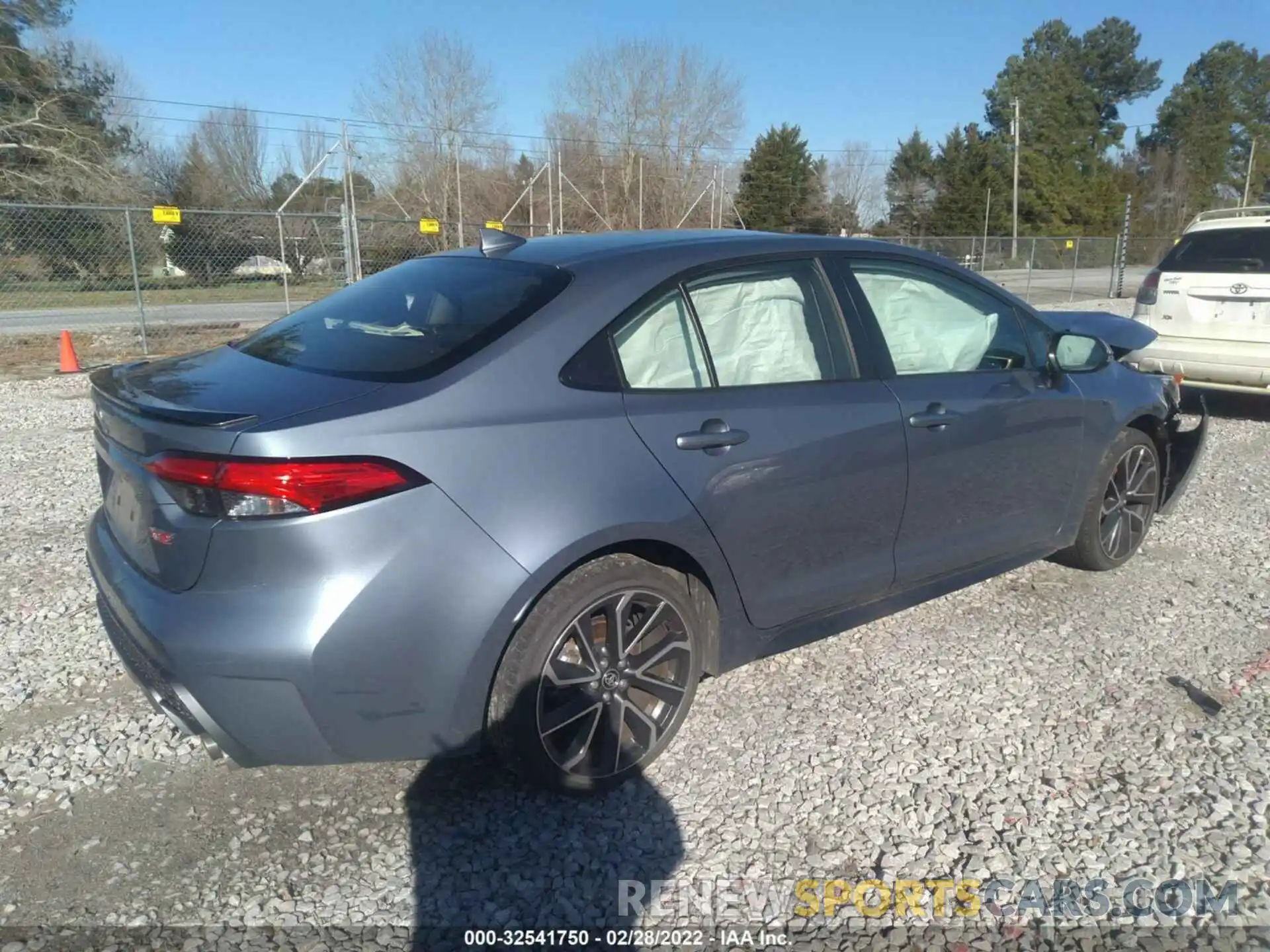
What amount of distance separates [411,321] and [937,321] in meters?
2.16

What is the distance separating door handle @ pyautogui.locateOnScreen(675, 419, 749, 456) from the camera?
282cm

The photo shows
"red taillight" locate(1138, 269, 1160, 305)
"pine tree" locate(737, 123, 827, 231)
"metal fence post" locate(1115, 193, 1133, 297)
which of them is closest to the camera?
"red taillight" locate(1138, 269, 1160, 305)

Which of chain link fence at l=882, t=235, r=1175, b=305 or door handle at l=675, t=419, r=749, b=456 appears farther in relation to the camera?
chain link fence at l=882, t=235, r=1175, b=305

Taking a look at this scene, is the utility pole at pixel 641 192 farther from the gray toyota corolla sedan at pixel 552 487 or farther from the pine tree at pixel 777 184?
the gray toyota corolla sedan at pixel 552 487

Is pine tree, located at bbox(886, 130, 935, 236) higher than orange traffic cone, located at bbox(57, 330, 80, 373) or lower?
higher

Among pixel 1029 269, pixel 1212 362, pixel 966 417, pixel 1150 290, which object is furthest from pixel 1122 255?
pixel 966 417

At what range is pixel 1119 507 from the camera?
4.53 m

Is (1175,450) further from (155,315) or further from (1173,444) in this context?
(155,315)

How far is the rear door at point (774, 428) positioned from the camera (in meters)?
2.88

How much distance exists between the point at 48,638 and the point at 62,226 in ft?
56.6

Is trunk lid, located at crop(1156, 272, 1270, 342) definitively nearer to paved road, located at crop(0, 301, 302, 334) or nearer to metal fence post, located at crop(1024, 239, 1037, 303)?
paved road, located at crop(0, 301, 302, 334)

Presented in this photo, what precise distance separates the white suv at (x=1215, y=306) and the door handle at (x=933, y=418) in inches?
213

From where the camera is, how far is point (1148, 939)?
2307 mm

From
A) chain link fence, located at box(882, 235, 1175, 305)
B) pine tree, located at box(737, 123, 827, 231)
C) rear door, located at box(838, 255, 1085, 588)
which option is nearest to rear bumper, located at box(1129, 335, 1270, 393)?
rear door, located at box(838, 255, 1085, 588)
